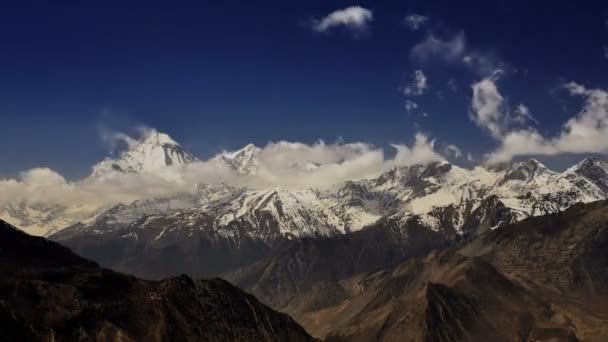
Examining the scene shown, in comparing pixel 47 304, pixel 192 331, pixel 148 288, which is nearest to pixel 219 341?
pixel 192 331

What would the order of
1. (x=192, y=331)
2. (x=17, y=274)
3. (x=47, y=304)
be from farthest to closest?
(x=192, y=331), (x=17, y=274), (x=47, y=304)

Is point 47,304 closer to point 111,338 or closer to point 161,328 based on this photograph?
point 111,338

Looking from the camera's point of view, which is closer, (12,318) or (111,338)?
(12,318)

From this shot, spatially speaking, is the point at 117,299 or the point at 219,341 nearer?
the point at 117,299

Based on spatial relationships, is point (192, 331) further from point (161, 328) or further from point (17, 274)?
point (17, 274)

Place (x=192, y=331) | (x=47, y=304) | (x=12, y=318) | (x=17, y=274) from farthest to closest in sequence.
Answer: (x=192, y=331), (x=17, y=274), (x=47, y=304), (x=12, y=318)

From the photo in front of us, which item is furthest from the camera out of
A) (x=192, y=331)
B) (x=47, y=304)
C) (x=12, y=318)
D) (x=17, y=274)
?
(x=192, y=331)

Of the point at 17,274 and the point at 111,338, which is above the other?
the point at 17,274

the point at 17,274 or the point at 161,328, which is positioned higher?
the point at 17,274

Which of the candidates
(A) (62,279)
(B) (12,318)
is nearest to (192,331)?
(A) (62,279)
